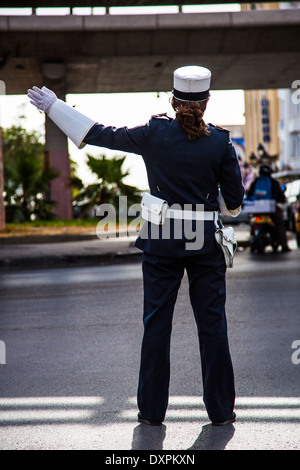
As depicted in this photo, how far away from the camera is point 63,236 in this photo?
1841 centimetres

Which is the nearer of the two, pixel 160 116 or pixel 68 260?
pixel 160 116

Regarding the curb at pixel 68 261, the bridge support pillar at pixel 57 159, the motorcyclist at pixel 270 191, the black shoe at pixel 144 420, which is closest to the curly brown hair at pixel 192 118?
the black shoe at pixel 144 420

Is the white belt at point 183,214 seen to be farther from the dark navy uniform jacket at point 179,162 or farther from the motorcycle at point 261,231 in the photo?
the motorcycle at point 261,231

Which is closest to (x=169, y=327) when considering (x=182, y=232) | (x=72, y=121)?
(x=182, y=232)

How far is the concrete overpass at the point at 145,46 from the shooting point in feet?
58.4

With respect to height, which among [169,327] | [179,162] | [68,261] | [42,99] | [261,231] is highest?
[42,99]

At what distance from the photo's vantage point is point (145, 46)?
61.8 ft

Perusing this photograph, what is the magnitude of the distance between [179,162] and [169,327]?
0.88 meters

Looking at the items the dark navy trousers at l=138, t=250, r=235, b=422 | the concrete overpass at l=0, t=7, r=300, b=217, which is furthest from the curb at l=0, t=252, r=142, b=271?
the dark navy trousers at l=138, t=250, r=235, b=422

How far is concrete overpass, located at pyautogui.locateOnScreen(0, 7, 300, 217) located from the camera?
17.8 meters

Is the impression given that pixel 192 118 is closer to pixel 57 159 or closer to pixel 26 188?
pixel 26 188

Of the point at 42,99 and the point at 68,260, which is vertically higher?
the point at 42,99

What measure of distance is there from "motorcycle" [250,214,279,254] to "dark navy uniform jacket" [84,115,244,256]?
10.0m

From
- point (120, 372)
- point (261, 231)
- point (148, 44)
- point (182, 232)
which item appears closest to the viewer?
point (182, 232)
